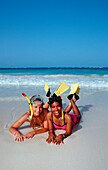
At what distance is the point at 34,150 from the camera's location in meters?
2.24

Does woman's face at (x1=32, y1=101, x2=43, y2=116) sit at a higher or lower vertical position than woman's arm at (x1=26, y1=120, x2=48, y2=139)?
higher

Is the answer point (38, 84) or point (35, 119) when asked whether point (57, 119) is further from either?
point (38, 84)

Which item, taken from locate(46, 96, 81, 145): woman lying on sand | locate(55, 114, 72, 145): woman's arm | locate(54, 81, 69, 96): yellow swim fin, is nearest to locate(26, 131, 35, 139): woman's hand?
locate(46, 96, 81, 145): woman lying on sand

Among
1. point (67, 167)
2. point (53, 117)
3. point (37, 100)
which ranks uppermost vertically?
point (37, 100)

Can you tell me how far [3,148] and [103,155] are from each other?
4.24 feet

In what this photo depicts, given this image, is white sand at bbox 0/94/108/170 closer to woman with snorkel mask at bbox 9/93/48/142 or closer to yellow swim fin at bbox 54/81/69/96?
woman with snorkel mask at bbox 9/93/48/142

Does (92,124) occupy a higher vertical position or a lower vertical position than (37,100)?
lower

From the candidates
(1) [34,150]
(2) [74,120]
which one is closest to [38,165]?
(1) [34,150]

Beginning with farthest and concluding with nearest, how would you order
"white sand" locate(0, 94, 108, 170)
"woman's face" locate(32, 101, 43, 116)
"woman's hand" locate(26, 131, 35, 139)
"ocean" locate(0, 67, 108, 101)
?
"ocean" locate(0, 67, 108, 101) < "woman's face" locate(32, 101, 43, 116) < "woman's hand" locate(26, 131, 35, 139) < "white sand" locate(0, 94, 108, 170)

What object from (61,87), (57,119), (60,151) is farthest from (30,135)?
(61,87)

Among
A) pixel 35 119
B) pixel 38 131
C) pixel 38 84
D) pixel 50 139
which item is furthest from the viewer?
pixel 38 84

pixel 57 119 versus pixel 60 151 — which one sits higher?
pixel 57 119

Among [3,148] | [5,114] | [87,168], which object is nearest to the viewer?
[87,168]

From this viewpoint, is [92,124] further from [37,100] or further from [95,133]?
[37,100]
